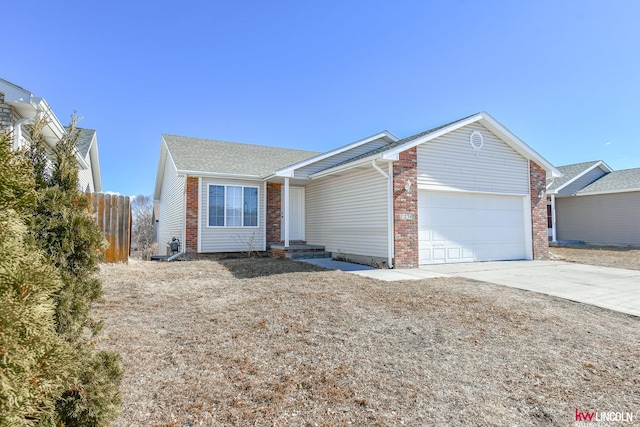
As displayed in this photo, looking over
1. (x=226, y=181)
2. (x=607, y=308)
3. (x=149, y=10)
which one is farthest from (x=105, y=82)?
(x=607, y=308)

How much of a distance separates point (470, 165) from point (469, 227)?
6.98 ft

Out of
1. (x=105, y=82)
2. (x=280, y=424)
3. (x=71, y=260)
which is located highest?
(x=105, y=82)

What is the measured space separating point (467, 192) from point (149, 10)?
1142cm

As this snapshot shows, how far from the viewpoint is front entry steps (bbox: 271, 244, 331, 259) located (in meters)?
12.3

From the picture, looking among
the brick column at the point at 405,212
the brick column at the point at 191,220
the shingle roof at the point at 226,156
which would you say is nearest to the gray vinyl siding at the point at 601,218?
the brick column at the point at 405,212

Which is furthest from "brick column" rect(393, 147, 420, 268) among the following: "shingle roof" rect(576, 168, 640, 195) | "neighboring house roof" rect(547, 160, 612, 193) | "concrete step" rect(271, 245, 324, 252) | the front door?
"shingle roof" rect(576, 168, 640, 195)

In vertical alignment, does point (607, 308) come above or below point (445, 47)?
below

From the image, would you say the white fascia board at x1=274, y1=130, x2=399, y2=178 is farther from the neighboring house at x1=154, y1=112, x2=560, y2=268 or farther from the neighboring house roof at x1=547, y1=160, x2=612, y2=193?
the neighboring house roof at x1=547, y1=160, x2=612, y2=193

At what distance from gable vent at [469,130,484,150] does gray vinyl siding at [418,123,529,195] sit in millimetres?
108

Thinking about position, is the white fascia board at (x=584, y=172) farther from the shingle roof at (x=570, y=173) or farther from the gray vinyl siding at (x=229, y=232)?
the gray vinyl siding at (x=229, y=232)

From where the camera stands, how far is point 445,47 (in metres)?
11.4

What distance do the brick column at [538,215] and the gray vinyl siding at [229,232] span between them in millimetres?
10446

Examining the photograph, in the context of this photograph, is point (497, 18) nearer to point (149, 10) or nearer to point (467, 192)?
point (467, 192)

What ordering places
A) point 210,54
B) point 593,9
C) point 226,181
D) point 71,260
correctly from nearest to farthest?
point 71,260 < point 593,9 < point 210,54 < point 226,181
